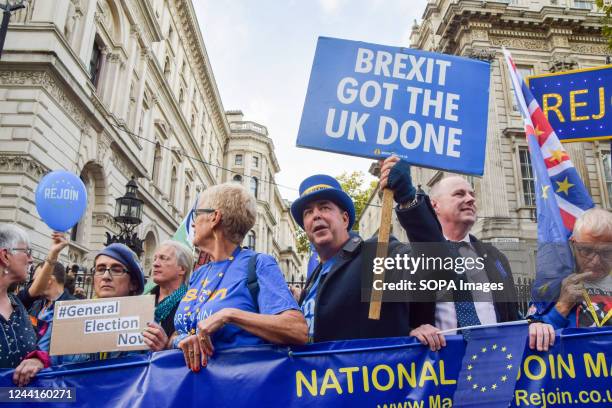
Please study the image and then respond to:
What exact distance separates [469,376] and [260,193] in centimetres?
5508

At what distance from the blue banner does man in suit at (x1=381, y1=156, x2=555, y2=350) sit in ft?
0.35

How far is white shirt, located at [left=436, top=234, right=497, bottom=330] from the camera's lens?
2508 mm

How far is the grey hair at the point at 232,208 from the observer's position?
2.62 meters

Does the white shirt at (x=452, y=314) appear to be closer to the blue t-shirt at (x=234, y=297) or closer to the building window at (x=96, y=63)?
the blue t-shirt at (x=234, y=297)

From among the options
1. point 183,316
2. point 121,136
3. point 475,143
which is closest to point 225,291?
point 183,316

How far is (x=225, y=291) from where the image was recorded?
2.37m

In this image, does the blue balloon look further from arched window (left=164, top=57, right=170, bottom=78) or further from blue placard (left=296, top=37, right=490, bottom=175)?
arched window (left=164, top=57, right=170, bottom=78)

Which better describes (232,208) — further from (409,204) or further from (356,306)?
(409,204)

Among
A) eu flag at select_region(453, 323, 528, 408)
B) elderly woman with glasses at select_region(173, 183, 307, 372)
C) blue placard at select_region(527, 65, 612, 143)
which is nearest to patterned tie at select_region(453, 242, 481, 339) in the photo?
eu flag at select_region(453, 323, 528, 408)

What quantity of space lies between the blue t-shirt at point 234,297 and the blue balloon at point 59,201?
3.21 m

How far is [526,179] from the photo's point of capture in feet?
61.5

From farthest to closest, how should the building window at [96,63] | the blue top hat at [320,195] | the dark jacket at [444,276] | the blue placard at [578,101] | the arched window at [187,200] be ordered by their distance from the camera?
the arched window at [187,200] → the building window at [96,63] → the blue placard at [578,101] → the blue top hat at [320,195] → the dark jacket at [444,276]

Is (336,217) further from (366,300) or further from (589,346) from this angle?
(589,346)

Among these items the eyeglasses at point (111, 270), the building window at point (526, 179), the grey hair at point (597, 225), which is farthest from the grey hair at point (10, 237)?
the building window at point (526, 179)
